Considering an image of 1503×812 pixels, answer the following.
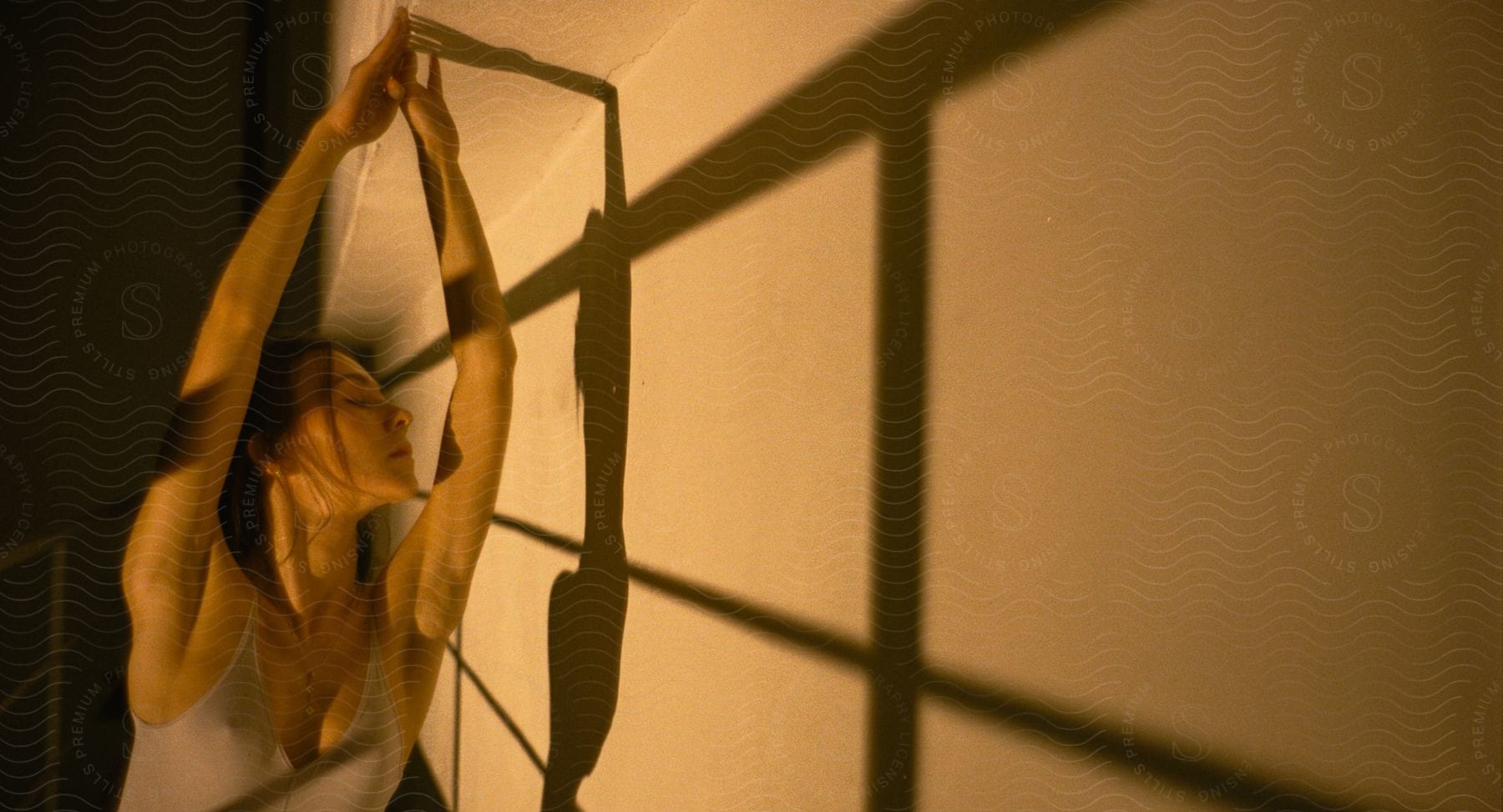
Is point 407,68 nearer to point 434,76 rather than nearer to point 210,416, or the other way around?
point 434,76

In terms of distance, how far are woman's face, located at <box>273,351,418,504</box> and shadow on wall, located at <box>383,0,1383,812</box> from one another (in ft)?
0.40

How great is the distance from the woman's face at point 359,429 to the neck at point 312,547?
3 cm

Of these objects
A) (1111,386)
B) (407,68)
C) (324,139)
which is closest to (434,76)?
(407,68)

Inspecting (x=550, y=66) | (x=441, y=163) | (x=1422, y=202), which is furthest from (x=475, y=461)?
(x=1422, y=202)

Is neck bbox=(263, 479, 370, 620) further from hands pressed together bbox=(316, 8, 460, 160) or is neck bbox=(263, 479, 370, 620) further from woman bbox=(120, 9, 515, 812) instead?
hands pressed together bbox=(316, 8, 460, 160)

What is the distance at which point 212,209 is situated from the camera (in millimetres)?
852

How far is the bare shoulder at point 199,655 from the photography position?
840 millimetres

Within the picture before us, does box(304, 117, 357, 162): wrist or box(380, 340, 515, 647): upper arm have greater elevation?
box(304, 117, 357, 162): wrist

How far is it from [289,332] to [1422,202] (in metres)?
1.22

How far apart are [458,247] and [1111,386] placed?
73 centimetres

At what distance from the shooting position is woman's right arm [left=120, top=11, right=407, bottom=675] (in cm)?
84

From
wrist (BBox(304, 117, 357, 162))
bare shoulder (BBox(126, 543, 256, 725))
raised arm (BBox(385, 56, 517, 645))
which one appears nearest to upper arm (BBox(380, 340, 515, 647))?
raised arm (BBox(385, 56, 517, 645))

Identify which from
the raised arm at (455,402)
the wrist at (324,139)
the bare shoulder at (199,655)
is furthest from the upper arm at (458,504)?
the wrist at (324,139)

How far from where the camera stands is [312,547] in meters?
0.87
